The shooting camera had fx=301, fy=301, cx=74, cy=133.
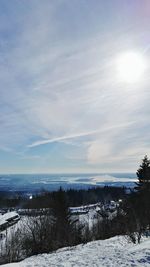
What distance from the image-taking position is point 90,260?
14.5 m

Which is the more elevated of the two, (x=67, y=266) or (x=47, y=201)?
(x=47, y=201)

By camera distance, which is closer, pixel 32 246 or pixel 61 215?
pixel 32 246

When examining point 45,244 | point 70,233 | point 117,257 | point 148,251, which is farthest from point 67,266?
point 70,233

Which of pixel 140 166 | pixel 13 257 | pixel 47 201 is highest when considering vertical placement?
pixel 140 166

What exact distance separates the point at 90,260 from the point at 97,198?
150 metres

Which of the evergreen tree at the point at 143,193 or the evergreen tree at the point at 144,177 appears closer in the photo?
the evergreen tree at the point at 143,193

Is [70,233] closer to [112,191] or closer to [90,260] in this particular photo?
[90,260]

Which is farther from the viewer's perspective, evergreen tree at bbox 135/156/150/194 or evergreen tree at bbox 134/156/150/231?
evergreen tree at bbox 135/156/150/194

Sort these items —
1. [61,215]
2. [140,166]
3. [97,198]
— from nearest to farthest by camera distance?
[140,166] < [61,215] < [97,198]

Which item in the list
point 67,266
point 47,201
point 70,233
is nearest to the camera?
point 67,266

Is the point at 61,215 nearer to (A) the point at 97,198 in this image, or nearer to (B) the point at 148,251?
(B) the point at 148,251

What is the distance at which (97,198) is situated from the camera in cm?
16175

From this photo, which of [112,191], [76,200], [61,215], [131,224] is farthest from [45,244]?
[112,191]

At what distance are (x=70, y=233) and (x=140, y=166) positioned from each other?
12.7 meters
